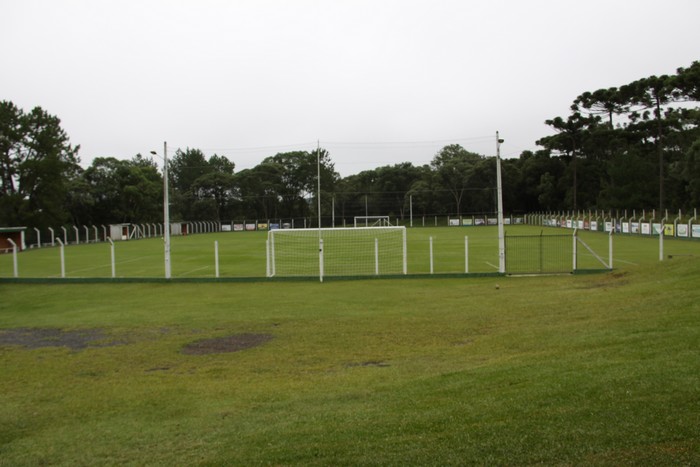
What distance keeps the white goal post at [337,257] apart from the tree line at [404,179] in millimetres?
27636

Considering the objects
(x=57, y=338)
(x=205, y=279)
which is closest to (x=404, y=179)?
(x=205, y=279)

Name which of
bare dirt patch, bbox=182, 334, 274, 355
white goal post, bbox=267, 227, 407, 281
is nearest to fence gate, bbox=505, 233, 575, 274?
white goal post, bbox=267, 227, 407, 281

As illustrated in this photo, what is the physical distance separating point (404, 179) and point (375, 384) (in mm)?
81462

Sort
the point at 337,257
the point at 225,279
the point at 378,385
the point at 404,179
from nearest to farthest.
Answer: the point at 378,385 < the point at 225,279 < the point at 337,257 < the point at 404,179

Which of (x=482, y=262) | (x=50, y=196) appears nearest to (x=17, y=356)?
(x=482, y=262)

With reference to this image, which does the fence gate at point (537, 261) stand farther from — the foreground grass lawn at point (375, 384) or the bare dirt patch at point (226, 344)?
the bare dirt patch at point (226, 344)

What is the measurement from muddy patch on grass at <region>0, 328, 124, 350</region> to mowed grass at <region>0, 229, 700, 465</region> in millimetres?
201

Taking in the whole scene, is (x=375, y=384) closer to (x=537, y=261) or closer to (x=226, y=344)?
(x=226, y=344)

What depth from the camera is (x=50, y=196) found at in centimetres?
5406

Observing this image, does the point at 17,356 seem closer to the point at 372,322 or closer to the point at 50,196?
the point at 372,322

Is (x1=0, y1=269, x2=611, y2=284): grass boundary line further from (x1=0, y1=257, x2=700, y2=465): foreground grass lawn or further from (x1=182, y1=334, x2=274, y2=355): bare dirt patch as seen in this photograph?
(x1=182, y1=334, x2=274, y2=355): bare dirt patch

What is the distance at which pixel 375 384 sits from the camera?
698 cm

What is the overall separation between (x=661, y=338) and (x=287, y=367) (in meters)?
5.07

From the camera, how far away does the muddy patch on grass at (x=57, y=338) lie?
10.4m
